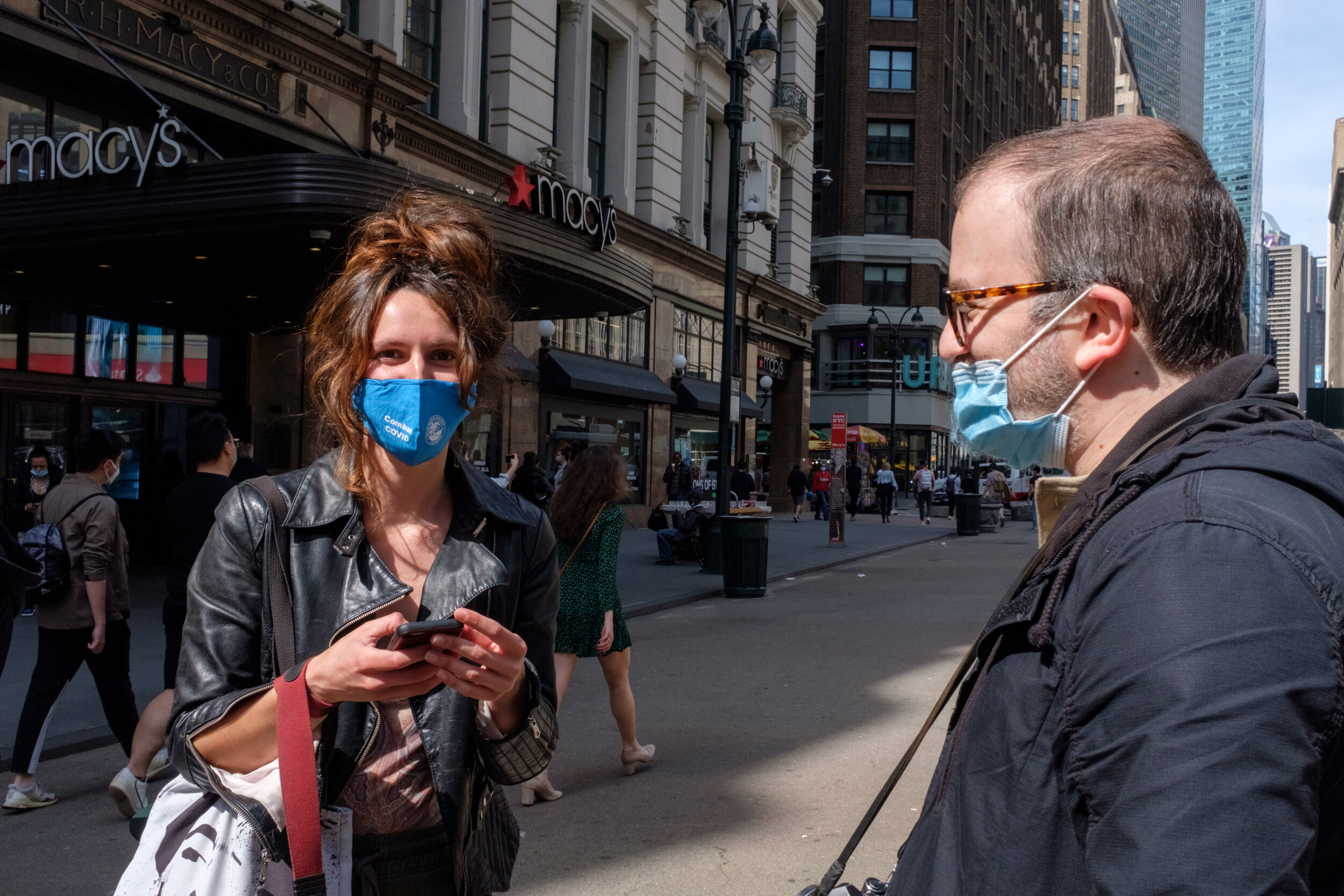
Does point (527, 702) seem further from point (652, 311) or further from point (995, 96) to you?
point (995, 96)

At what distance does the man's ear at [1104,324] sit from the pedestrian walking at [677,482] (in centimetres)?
2438

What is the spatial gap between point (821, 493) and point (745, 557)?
62.8ft

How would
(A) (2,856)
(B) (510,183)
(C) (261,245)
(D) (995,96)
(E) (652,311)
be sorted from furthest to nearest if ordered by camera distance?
(D) (995,96)
(E) (652,311)
(B) (510,183)
(C) (261,245)
(A) (2,856)

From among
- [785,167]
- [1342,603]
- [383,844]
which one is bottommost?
[383,844]

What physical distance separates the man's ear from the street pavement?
3716 mm

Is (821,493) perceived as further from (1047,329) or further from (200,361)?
(1047,329)

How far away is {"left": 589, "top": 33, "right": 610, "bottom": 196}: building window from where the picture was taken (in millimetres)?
24922

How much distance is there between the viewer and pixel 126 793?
552cm

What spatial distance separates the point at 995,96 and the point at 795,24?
35.8 m

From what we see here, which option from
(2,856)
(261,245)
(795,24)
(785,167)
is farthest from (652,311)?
(2,856)

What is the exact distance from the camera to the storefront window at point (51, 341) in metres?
13.6

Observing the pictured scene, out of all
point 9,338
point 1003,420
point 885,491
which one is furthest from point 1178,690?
point 885,491

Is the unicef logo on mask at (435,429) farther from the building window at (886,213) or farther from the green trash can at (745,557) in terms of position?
the building window at (886,213)

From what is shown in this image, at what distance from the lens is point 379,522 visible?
227 centimetres
